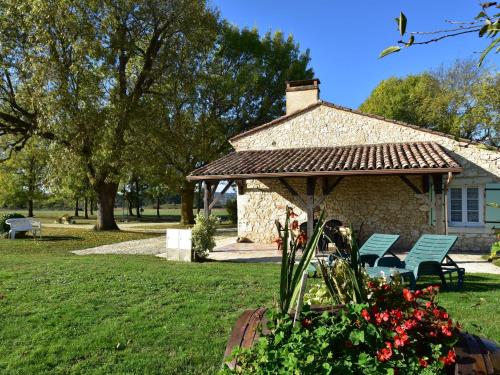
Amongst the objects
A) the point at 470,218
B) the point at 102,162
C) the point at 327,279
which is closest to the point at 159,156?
the point at 102,162

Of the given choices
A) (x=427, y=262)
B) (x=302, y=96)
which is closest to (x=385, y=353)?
(x=427, y=262)

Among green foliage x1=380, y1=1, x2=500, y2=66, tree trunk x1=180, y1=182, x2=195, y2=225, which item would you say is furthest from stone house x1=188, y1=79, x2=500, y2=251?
green foliage x1=380, y1=1, x2=500, y2=66

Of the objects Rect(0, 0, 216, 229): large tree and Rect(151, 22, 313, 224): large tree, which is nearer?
Rect(0, 0, 216, 229): large tree

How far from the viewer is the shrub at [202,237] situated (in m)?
10.4

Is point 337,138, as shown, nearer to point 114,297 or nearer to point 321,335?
point 114,297

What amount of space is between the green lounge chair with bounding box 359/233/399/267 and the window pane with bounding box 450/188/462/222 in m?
5.28

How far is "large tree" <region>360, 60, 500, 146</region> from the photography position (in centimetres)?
2000

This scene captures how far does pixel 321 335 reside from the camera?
230 cm

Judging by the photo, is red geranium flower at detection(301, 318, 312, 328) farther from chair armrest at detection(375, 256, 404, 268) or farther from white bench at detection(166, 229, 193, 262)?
white bench at detection(166, 229, 193, 262)

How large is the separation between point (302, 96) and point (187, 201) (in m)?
11.7

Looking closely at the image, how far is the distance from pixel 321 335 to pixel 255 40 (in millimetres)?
25919

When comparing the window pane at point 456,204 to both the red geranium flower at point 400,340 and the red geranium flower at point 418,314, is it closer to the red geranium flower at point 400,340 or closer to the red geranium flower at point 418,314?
the red geranium flower at point 418,314

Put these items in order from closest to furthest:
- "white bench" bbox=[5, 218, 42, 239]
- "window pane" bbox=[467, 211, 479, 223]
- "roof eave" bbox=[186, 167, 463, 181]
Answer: "roof eave" bbox=[186, 167, 463, 181] → "window pane" bbox=[467, 211, 479, 223] → "white bench" bbox=[5, 218, 42, 239]

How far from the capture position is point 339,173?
10727mm
